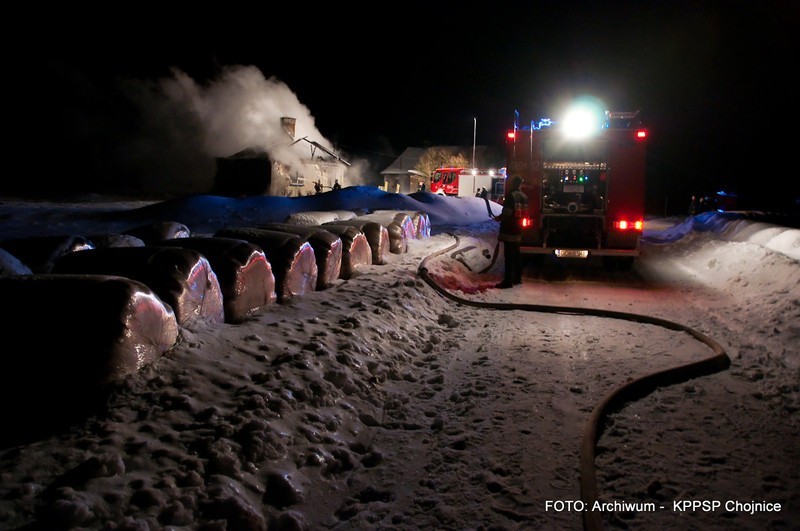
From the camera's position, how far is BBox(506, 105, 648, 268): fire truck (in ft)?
37.3

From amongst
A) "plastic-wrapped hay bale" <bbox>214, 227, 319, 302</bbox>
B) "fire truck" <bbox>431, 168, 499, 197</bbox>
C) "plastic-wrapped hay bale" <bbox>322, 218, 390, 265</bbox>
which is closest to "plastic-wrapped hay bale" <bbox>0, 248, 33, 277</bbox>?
"plastic-wrapped hay bale" <bbox>214, 227, 319, 302</bbox>

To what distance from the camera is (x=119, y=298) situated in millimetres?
3451

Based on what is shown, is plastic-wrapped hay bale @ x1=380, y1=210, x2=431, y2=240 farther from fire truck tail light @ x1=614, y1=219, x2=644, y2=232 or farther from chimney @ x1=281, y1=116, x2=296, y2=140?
chimney @ x1=281, y1=116, x2=296, y2=140

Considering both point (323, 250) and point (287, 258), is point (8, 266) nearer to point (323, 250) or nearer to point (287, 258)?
point (287, 258)

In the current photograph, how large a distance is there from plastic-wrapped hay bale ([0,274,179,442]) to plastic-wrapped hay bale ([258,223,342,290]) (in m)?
3.66

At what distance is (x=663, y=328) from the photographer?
274 inches

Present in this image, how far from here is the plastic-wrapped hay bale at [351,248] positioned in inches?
328

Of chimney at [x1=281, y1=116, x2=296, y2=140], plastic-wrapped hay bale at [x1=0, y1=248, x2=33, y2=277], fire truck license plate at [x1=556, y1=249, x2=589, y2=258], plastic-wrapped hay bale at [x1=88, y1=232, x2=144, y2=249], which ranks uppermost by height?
chimney at [x1=281, y1=116, x2=296, y2=140]

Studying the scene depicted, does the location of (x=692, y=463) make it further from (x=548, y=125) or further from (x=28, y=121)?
(x=28, y=121)

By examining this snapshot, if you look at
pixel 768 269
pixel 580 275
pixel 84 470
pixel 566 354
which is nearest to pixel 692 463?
pixel 566 354

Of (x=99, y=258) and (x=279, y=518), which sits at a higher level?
(x=99, y=258)

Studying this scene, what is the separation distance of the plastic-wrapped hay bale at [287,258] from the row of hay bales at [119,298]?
13mm

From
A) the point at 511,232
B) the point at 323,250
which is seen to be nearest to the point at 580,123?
the point at 511,232

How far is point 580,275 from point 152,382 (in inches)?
395
